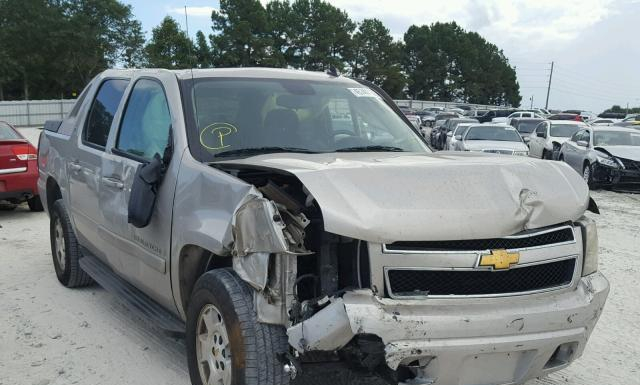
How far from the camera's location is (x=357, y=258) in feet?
9.11

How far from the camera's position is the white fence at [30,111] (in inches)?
1578

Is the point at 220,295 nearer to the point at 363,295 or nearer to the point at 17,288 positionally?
the point at 363,295

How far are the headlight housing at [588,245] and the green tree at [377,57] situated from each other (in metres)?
94.5

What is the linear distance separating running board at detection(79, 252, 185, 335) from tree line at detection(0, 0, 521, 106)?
36674 mm

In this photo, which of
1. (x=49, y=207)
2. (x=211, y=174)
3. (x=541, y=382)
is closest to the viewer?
(x=211, y=174)

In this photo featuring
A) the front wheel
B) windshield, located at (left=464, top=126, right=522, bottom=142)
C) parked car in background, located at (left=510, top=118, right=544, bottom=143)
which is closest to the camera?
the front wheel

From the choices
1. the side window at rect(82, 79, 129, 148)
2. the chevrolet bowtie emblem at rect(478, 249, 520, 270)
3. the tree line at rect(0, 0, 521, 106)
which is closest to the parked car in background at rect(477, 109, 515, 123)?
the tree line at rect(0, 0, 521, 106)

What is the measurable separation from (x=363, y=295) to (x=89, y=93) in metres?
3.82

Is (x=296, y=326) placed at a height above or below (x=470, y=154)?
below

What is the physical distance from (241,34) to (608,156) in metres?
65.9

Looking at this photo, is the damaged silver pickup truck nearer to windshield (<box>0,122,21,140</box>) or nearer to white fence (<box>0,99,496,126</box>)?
windshield (<box>0,122,21,140</box>)

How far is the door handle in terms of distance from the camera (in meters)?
4.11

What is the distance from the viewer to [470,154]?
3984 mm

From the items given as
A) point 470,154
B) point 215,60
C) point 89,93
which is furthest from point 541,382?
point 215,60
